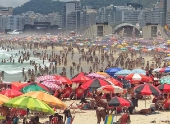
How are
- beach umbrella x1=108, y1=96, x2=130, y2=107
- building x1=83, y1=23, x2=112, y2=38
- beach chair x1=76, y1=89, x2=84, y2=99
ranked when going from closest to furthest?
beach umbrella x1=108, y1=96, x2=130, y2=107 → beach chair x1=76, y1=89, x2=84, y2=99 → building x1=83, y1=23, x2=112, y2=38

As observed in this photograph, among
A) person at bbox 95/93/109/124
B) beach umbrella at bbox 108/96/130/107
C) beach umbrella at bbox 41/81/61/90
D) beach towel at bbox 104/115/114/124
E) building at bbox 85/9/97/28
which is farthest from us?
building at bbox 85/9/97/28

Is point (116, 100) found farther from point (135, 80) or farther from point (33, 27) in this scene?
point (33, 27)

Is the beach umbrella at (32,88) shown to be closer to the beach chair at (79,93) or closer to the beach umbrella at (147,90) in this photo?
the beach chair at (79,93)

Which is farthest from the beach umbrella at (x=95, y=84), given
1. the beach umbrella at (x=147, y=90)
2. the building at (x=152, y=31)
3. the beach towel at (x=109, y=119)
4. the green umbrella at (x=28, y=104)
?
the building at (x=152, y=31)

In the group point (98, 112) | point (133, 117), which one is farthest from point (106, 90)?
point (98, 112)

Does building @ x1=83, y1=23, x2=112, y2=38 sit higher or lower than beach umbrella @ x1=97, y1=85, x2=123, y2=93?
lower

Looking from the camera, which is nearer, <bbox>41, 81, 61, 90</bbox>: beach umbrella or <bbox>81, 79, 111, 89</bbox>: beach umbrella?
<bbox>81, 79, 111, 89</bbox>: beach umbrella

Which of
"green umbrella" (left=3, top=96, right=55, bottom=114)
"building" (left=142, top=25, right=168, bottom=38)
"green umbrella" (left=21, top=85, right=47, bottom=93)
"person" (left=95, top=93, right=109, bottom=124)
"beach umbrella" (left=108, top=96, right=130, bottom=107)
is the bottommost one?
"building" (left=142, top=25, right=168, bottom=38)

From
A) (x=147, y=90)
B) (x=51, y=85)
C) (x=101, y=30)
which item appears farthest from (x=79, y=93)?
(x=101, y=30)

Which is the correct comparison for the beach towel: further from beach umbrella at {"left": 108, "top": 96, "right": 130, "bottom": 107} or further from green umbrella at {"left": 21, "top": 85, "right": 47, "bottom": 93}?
green umbrella at {"left": 21, "top": 85, "right": 47, "bottom": 93}

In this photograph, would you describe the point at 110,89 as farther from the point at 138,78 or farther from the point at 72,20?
the point at 72,20

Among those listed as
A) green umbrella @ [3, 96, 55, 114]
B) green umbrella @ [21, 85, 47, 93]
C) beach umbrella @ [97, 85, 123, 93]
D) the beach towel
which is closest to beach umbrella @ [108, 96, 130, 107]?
the beach towel
